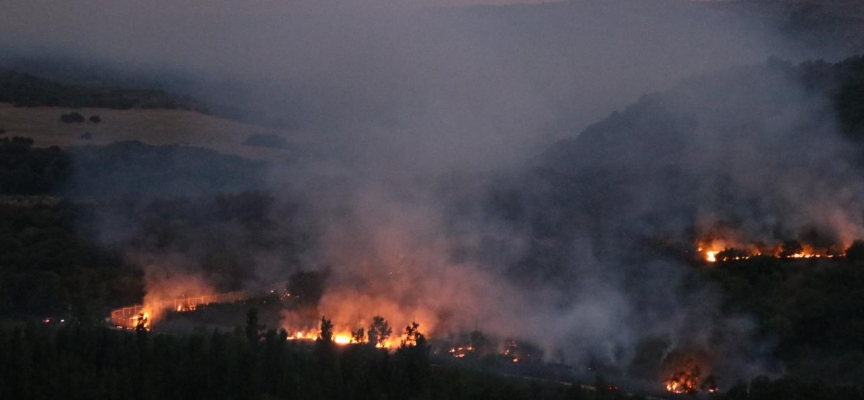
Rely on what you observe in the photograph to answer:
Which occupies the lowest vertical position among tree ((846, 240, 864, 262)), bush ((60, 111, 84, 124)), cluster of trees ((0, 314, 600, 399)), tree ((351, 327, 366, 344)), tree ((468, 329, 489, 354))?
cluster of trees ((0, 314, 600, 399))

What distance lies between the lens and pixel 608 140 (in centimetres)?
3731

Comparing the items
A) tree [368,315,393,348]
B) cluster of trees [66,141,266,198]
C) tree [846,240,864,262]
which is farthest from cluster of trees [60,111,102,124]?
tree [846,240,864,262]

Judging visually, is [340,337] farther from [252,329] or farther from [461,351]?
[252,329]

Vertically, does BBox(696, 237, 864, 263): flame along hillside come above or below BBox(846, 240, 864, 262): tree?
above

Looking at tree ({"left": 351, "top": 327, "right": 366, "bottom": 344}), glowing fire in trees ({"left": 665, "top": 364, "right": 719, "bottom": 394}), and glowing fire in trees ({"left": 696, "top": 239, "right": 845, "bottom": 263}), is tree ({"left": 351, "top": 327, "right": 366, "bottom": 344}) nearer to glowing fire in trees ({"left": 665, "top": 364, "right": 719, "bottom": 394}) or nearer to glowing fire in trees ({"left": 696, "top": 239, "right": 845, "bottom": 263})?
glowing fire in trees ({"left": 665, "top": 364, "right": 719, "bottom": 394})

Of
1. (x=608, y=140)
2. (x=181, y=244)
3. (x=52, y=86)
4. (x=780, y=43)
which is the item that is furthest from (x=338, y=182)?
(x=52, y=86)

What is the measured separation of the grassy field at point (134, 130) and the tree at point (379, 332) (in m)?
26.2

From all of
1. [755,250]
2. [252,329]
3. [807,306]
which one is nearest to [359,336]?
[252,329]

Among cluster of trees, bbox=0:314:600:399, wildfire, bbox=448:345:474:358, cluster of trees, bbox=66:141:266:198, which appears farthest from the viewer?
cluster of trees, bbox=66:141:266:198

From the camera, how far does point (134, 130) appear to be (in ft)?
163

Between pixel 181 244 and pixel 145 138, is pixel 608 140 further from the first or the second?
pixel 145 138

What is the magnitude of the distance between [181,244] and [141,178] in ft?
48.2

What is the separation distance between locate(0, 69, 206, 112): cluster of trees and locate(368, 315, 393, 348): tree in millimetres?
32839

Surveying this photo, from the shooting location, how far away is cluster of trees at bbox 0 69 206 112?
5025 cm
